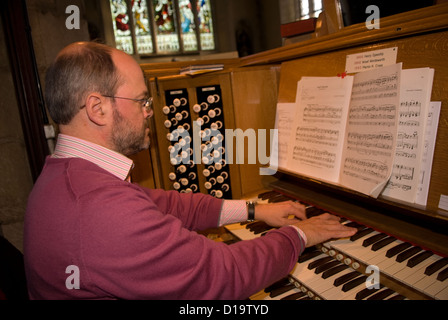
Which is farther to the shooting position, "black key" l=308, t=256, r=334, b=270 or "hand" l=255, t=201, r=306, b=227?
"hand" l=255, t=201, r=306, b=227

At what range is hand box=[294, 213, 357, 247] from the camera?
1.22 m

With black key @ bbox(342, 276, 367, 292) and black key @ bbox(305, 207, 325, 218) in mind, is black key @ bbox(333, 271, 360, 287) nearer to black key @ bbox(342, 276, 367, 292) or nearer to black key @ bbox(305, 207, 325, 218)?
black key @ bbox(342, 276, 367, 292)

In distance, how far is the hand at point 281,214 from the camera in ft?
4.84

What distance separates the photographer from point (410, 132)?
1142 millimetres

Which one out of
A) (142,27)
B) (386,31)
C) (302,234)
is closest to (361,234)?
(302,234)

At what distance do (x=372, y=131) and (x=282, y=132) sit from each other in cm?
63

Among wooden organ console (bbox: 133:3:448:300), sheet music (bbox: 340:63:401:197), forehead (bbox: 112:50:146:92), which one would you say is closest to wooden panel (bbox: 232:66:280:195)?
wooden organ console (bbox: 133:3:448:300)

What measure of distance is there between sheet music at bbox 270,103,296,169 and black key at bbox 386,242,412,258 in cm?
75

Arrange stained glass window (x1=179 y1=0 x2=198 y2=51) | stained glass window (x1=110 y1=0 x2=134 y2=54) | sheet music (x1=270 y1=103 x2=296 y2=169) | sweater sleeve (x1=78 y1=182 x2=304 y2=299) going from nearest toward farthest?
1. sweater sleeve (x1=78 y1=182 x2=304 y2=299)
2. sheet music (x1=270 y1=103 x2=296 y2=169)
3. stained glass window (x1=110 y1=0 x2=134 y2=54)
4. stained glass window (x1=179 y1=0 x2=198 y2=51)

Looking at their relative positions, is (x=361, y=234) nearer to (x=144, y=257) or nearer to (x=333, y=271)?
(x=333, y=271)

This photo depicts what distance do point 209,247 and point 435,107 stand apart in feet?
3.22

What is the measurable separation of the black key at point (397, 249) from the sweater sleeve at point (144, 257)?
1.90 feet

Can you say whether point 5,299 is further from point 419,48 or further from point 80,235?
point 419,48

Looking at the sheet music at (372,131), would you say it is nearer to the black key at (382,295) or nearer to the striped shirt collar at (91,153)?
the black key at (382,295)
